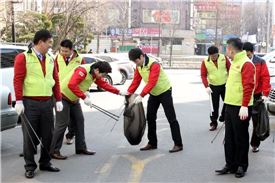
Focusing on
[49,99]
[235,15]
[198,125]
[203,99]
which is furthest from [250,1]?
[49,99]

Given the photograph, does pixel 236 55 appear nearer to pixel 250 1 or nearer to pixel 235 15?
pixel 235 15

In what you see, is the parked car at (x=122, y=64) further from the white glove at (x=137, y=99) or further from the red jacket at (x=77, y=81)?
the red jacket at (x=77, y=81)

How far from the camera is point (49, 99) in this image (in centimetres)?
611

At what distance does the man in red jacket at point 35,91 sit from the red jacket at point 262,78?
3091mm

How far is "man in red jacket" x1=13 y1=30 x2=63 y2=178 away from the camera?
5828mm

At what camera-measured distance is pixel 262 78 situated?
23.7 feet

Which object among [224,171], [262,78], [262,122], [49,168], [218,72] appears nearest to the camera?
[224,171]

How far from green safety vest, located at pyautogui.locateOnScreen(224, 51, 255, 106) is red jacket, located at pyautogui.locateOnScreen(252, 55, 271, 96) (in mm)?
1271

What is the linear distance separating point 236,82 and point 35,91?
98.0 inches

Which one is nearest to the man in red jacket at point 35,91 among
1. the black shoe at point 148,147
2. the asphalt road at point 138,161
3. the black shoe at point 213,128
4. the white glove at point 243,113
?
the asphalt road at point 138,161

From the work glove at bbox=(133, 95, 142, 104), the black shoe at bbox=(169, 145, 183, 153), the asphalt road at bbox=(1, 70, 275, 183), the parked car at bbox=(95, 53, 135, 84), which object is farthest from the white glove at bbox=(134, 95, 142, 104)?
the parked car at bbox=(95, 53, 135, 84)

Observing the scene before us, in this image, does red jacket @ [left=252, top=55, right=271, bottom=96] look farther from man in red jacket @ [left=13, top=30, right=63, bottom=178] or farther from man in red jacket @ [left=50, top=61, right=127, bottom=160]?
man in red jacket @ [left=13, top=30, right=63, bottom=178]

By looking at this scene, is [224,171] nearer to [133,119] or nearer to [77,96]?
[133,119]

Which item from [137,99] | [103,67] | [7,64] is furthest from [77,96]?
[7,64]
